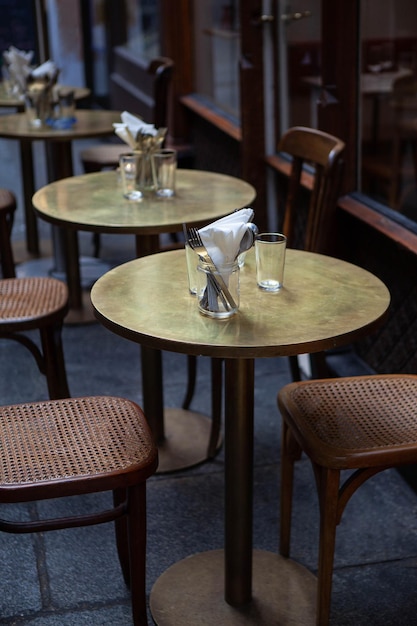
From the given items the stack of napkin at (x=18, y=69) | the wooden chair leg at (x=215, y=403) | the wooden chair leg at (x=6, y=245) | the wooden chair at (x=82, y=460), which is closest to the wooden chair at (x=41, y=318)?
the wooden chair leg at (x=215, y=403)

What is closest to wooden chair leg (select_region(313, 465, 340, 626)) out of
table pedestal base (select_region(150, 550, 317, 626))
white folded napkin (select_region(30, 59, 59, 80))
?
table pedestal base (select_region(150, 550, 317, 626))

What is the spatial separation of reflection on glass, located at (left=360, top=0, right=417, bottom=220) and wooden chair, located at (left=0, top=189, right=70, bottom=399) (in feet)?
4.24

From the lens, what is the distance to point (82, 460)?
2023 mm

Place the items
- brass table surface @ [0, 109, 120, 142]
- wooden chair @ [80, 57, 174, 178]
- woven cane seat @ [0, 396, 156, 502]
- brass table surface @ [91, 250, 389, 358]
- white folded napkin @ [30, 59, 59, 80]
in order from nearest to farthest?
brass table surface @ [91, 250, 389, 358]
woven cane seat @ [0, 396, 156, 502]
brass table surface @ [0, 109, 120, 142]
white folded napkin @ [30, 59, 59, 80]
wooden chair @ [80, 57, 174, 178]

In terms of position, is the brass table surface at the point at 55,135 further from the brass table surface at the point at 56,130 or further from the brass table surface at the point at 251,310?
the brass table surface at the point at 251,310

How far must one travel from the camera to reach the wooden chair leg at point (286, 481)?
244 cm

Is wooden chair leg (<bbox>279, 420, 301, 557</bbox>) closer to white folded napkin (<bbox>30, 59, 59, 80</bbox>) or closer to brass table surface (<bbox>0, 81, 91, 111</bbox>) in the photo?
white folded napkin (<bbox>30, 59, 59, 80</bbox>)

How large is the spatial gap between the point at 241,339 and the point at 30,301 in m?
1.35

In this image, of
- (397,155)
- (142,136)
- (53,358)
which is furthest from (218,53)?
(53,358)

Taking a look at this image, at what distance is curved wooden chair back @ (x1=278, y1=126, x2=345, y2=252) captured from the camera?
2756 millimetres

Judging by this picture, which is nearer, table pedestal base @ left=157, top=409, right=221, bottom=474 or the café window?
table pedestal base @ left=157, top=409, right=221, bottom=474

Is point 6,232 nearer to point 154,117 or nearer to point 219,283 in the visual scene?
point 154,117

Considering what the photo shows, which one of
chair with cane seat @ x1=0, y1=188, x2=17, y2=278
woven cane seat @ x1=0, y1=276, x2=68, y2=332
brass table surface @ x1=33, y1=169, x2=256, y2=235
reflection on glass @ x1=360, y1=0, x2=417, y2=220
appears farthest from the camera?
chair with cane seat @ x1=0, y1=188, x2=17, y2=278

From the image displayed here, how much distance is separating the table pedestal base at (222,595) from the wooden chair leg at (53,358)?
79 centimetres
